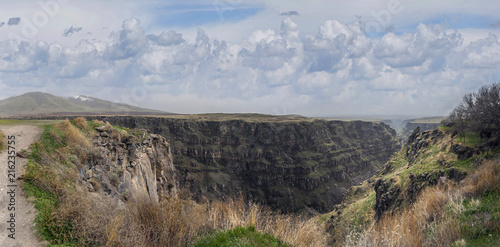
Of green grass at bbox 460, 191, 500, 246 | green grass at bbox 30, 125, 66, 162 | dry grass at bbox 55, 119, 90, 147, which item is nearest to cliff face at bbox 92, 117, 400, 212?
dry grass at bbox 55, 119, 90, 147

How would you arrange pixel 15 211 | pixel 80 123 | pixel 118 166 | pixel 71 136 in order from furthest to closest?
pixel 118 166, pixel 80 123, pixel 71 136, pixel 15 211

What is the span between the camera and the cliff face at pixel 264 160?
139m

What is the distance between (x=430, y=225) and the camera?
884 centimetres

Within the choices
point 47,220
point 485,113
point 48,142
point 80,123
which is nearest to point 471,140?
point 485,113

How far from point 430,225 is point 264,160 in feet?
504

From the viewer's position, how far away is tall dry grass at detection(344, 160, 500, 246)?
809 centimetres

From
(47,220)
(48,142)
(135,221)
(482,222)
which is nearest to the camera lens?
(47,220)

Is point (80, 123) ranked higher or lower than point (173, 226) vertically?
higher

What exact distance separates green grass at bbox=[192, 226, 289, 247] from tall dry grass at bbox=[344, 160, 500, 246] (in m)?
2.83

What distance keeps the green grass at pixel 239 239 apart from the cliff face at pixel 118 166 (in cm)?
446

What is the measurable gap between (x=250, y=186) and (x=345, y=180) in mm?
64835

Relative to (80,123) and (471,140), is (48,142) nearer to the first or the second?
(80,123)

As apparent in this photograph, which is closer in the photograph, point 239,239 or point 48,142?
point 239,239

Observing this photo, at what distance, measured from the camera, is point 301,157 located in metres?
166
